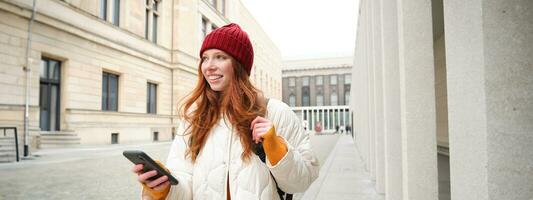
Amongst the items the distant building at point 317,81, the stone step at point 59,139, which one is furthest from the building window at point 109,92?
the distant building at point 317,81

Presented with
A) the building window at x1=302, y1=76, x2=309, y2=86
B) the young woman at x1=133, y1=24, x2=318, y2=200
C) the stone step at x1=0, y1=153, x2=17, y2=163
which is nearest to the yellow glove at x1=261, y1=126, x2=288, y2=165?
the young woman at x1=133, y1=24, x2=318, y2=200

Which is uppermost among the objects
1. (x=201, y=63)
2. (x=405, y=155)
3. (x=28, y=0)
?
(x=28, y=0)

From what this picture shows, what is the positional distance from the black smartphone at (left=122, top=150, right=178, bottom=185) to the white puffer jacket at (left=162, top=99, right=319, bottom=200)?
7.2 inches

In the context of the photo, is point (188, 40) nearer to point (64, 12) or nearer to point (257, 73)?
point (64, 12)

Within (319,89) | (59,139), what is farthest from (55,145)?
(319,89)

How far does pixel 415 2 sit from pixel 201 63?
2024 mm

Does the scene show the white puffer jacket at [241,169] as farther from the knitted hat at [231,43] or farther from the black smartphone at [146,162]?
the knitted hat at [231,43]

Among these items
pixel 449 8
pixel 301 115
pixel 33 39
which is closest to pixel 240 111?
pixel 449 8

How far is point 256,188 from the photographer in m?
1.83

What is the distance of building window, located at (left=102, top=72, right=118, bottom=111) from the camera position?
2023 cm

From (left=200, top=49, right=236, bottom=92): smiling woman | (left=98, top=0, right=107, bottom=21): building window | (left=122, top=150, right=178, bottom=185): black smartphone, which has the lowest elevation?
(left=122, top=150, right=178, bottom=185): black smartphone

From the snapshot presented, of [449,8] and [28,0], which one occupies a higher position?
[28,0]

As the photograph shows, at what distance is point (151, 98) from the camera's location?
2488cm

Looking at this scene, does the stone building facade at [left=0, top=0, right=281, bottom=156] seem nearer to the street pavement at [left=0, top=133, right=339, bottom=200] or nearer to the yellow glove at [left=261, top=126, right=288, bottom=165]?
the street pavement at [left=0, top=133, right=339, bottom=200]
